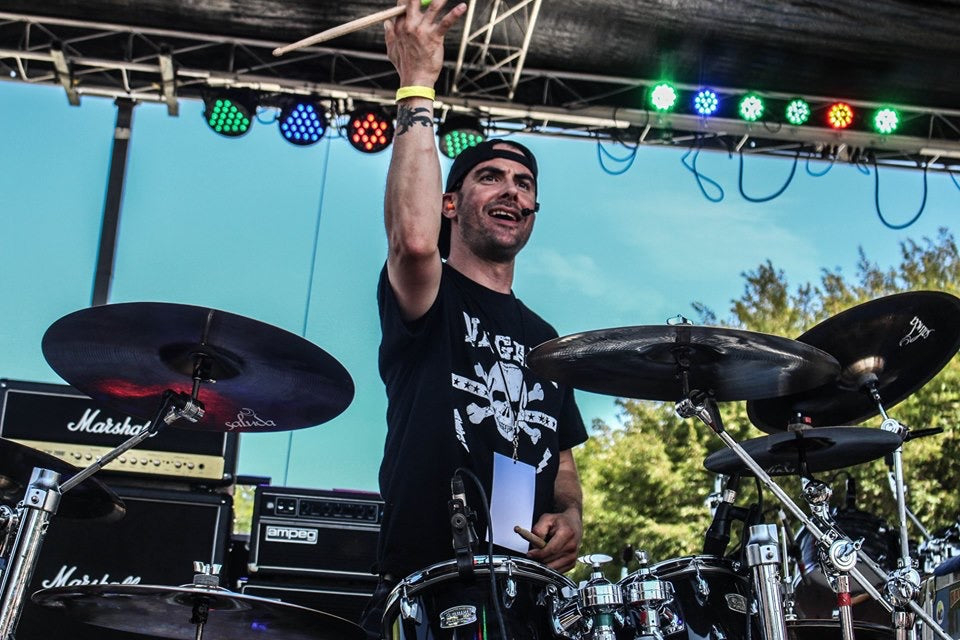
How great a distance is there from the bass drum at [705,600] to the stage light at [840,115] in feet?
15.3

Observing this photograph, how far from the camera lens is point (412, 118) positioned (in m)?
2.62

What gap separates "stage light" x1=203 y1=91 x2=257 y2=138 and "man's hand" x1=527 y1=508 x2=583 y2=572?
403cm

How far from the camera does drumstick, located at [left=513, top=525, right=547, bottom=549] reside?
260 cm

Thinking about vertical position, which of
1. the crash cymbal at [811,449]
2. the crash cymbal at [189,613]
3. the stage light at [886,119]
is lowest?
the crash cymbal at [189,613]

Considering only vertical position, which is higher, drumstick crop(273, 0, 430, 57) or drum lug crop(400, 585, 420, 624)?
drumstick crop(273, 0, 430, 57)

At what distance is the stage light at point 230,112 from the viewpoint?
6.19 meters

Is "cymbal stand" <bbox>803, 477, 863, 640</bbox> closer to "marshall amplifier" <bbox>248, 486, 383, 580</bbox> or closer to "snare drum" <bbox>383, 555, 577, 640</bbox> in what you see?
"snare drum" <bbox>383, 555, 577, 640</bbox>

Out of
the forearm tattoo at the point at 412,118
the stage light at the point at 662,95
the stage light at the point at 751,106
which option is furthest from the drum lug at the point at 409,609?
the stage light at the point at 751,106

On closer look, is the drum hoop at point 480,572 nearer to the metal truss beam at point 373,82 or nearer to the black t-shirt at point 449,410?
the black t-shirt at point 449,410

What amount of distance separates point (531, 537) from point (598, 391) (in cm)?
46

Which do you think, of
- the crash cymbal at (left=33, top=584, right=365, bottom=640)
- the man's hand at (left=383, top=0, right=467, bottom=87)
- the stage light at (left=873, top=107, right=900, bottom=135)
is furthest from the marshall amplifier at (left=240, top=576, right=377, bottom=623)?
the stage light at (left=873, top=107, right=900, bottom=135)

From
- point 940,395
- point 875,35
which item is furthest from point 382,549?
point 940,395

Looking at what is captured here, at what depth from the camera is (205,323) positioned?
2.63 m

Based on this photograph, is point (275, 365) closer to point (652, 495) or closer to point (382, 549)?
point (382, 549)
